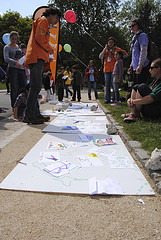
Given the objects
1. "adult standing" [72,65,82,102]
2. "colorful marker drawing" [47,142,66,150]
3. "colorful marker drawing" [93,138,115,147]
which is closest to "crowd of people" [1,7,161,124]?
"colorful marker drawing" [93,138,115,147]

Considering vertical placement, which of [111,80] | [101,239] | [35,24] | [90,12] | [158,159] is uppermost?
[90,12]

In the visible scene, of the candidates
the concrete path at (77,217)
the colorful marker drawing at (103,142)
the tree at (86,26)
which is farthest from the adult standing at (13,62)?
the tree at (86,26)

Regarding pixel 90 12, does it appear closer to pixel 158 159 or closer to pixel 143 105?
pixel 143 105

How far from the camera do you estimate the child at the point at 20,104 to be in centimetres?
442

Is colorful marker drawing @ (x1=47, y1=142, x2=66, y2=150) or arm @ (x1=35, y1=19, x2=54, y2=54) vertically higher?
arm @ (x1=35, y1=19, x2=54, y2=54)

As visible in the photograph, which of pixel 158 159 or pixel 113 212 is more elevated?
pixel 158 159

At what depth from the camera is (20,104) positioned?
447cm

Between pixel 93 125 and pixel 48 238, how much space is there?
2.92m

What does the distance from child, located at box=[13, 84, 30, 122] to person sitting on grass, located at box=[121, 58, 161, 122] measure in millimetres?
2181

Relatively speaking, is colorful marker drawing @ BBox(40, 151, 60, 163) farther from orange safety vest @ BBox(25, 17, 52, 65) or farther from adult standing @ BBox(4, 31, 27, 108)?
adult standing @ BBox(4, 31, 27, 108)

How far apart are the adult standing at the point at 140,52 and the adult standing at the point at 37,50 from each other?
165 centimetres

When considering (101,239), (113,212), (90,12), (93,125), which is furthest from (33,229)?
(90,12)

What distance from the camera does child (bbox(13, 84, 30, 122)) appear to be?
14.5 feet

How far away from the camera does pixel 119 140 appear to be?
Answer: 2.97 m
